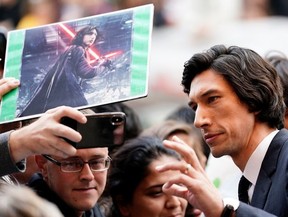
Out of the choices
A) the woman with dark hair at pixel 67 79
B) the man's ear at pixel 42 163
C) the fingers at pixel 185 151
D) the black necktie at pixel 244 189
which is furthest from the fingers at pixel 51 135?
the black necktie at pixel 244 189

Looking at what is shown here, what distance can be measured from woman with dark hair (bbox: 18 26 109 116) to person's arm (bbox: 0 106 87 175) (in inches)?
5.8

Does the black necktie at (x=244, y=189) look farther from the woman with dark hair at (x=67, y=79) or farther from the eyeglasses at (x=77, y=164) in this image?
the woman with dark hair at (x=67, y=79)

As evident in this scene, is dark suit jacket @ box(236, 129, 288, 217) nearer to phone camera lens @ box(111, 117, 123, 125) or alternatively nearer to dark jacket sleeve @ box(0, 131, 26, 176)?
phone camera lens @ box(111, 117, 123, 125)

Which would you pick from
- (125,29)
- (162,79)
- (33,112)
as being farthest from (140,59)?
(162,79)

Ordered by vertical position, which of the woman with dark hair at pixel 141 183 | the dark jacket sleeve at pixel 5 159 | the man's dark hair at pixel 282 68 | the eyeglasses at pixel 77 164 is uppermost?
the man's dark hair at pixel 282 68

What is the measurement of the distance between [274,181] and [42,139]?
37.6 inches

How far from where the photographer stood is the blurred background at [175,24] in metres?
9.60

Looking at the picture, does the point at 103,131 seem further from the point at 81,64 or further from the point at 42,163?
the point at 42,163

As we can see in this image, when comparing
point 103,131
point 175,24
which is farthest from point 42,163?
point 175,24

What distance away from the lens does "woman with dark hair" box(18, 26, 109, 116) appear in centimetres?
331

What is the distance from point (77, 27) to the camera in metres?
3.45

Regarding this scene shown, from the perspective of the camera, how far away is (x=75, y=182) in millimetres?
3857

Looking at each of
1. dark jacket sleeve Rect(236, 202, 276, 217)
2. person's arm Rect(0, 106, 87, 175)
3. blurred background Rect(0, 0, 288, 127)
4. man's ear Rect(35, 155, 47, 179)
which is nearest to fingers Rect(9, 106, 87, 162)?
person's arm Rect(0, 106, 87, 175)

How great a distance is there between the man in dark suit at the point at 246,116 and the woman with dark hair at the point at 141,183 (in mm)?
675
